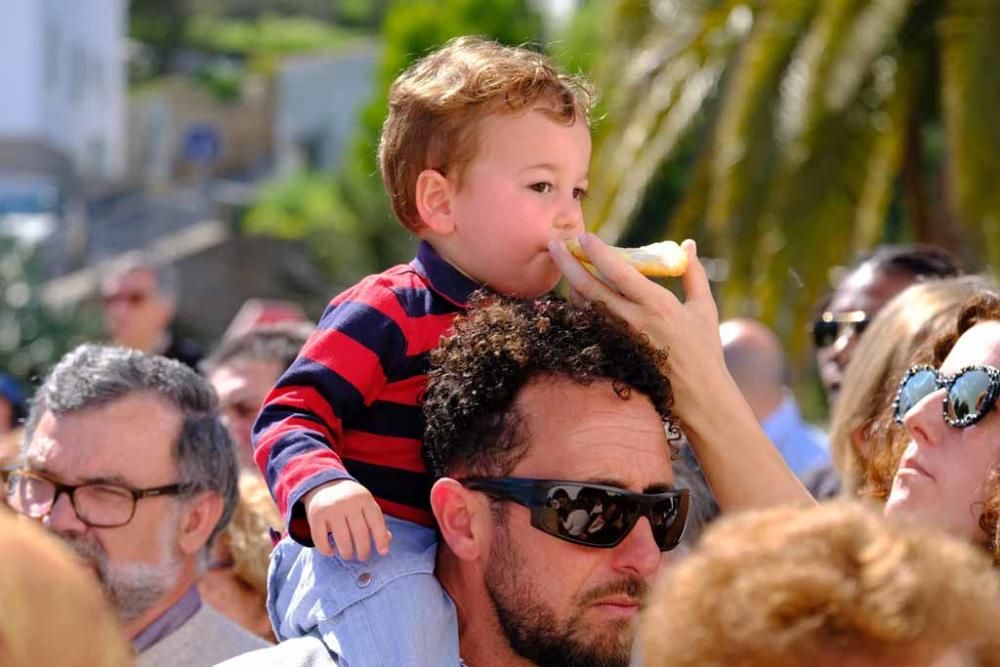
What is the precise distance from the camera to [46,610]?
1.90 m

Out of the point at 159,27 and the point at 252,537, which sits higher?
the point at 252,537

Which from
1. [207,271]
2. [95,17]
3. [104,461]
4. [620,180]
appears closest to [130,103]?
[95,17]

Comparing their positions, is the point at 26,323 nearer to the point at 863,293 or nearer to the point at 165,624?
the point at 863,293

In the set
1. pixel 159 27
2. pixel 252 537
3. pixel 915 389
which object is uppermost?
pixel 915 389

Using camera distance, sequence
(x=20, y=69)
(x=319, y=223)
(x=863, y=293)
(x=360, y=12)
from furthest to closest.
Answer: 1. (x=360, y=12)
2. (x=20, y=69)
3. (x=319, y=223)
4. (x=863, y=293)

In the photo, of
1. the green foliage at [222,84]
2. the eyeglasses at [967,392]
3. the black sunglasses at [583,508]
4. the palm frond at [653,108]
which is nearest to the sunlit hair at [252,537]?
the black sunglasses at [583,508]

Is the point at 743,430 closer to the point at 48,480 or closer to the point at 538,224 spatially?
the point at 538,224

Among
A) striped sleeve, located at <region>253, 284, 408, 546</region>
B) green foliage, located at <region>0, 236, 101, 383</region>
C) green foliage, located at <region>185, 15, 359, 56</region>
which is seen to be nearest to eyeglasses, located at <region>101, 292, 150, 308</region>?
striped sleeve, located at <region>253, 284, 408, 546</region>

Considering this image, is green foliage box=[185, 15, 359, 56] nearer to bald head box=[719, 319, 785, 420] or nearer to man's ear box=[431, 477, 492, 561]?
bald head box=[719, 319, 785, 420]

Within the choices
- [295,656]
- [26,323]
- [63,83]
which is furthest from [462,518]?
[63,83]

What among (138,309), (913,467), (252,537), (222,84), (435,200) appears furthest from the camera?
(222,84)

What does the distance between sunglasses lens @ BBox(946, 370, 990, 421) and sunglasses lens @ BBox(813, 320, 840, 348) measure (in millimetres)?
2512

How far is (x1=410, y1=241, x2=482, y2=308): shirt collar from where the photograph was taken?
3.47 m

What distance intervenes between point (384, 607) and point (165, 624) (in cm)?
134
